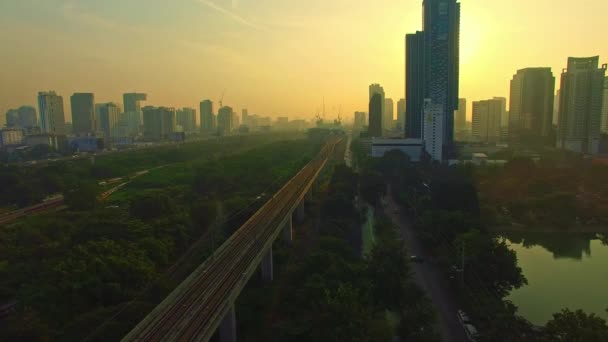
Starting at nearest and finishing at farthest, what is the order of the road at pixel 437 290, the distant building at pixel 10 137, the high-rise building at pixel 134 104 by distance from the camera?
the road at pixel 437 290
the distant building at pixel 10 137
the high-rise building at pixel 134 104

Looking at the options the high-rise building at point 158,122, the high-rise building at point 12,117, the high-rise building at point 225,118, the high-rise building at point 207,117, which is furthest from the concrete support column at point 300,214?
the high-rise building at point 12,117

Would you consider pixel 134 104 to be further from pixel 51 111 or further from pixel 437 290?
pixel 437 290

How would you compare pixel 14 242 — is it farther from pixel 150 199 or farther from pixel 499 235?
pixel 499 235

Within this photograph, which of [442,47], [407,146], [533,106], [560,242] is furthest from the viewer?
[533,106]

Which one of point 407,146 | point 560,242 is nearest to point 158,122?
point 407,146

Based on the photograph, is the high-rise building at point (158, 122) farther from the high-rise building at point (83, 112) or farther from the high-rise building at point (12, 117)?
the high-rise building at point (12, 117)

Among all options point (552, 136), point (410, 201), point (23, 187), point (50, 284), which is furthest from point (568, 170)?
point (23, 187)

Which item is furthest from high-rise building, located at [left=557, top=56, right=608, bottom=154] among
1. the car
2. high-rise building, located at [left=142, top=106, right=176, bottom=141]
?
high-rise building, located at [left=142, top=106, right=176, bottom=141]
